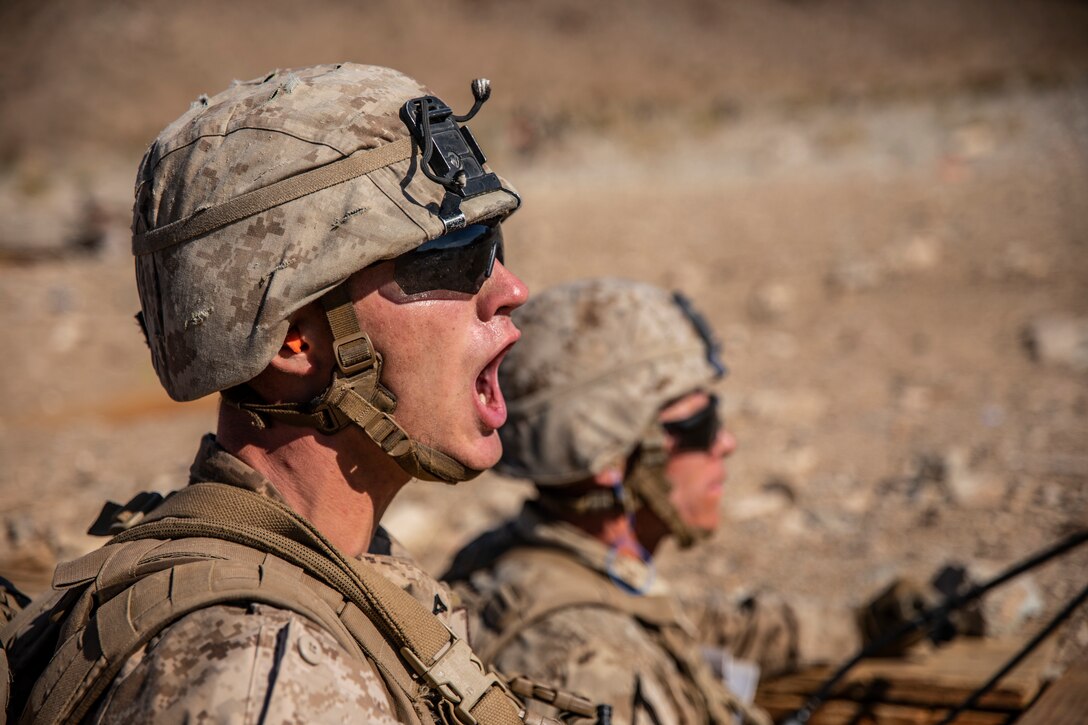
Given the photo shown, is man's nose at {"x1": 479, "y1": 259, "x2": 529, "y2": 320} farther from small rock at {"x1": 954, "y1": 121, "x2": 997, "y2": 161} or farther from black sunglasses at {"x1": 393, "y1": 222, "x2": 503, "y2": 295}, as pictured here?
small rock at {"x1": 954, "y1": 121, "x2": 997, "y2": 161}

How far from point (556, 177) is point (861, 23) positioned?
31112 mm

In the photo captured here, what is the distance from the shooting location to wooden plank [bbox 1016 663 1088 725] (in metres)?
2.94

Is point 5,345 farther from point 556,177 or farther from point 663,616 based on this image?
point 556,177

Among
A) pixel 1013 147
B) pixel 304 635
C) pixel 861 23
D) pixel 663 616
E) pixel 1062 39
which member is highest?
pixel 861 23

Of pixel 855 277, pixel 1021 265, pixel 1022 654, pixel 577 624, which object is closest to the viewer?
pixel 1022 654

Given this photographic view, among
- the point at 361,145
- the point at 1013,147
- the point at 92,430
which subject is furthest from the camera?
the point at 1013,147

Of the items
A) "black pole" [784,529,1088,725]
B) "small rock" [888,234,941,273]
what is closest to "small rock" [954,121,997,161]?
"small rock" [888,234,941,273]

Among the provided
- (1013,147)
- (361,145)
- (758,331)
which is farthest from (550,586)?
(1013,147)

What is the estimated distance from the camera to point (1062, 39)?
129ft

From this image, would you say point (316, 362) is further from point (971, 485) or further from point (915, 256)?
point (915, 256)

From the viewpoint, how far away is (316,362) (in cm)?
210

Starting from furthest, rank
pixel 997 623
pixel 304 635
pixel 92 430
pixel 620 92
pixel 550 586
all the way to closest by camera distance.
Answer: pixel 620 92 → pixel 92 430 → pixel 997 623 → pixel 550 586 → pixel 304 635

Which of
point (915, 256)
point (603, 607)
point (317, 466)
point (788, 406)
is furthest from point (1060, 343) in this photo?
point (317, 466)

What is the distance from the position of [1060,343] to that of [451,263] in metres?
8.95
